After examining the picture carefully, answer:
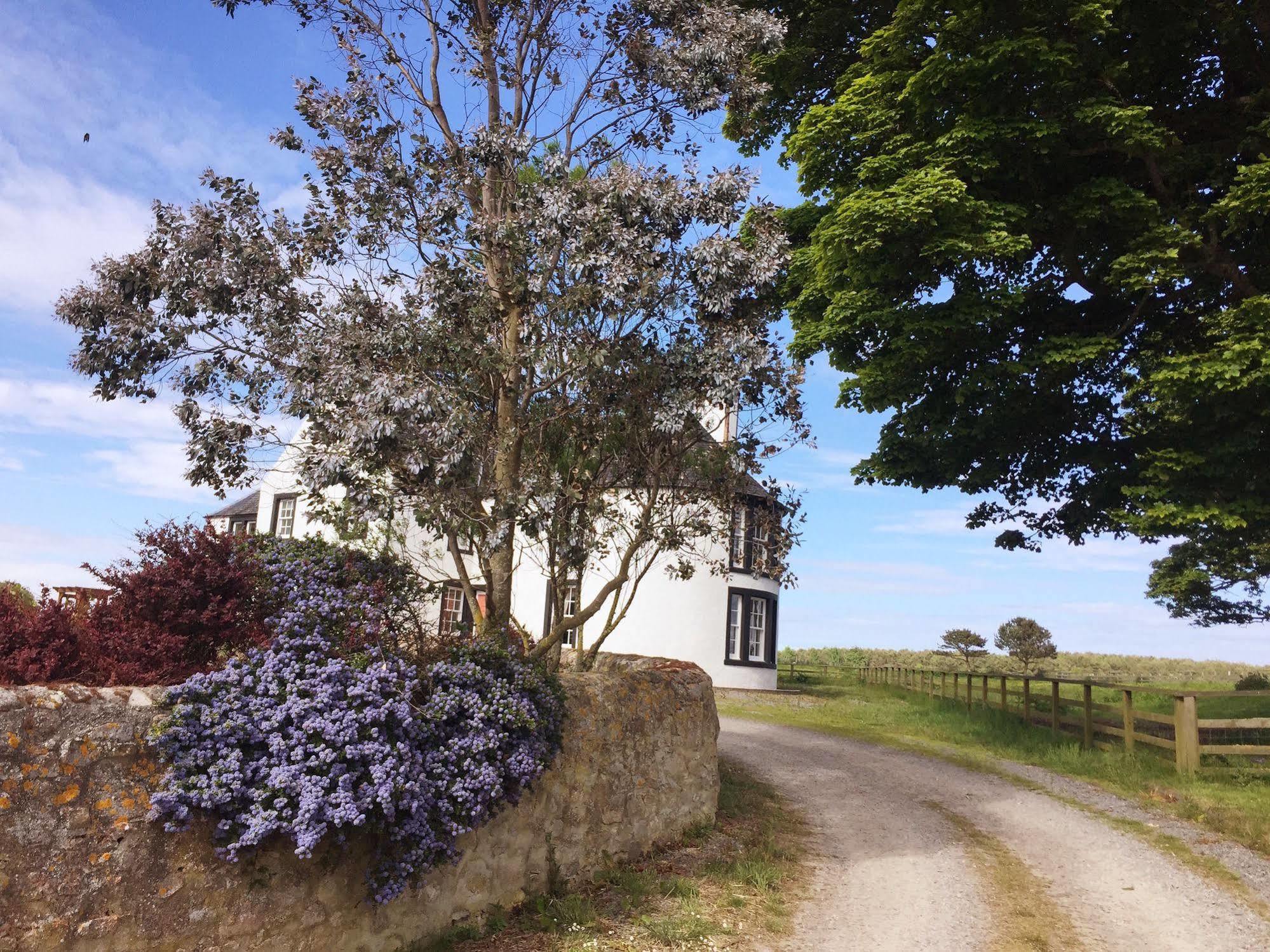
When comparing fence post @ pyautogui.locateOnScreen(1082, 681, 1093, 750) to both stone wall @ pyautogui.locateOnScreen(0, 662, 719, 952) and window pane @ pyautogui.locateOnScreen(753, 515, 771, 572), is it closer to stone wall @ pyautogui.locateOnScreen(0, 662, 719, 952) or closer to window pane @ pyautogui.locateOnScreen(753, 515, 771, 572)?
window pane @ pyautogui.locateOnScreen(753, 515, 771, 572)

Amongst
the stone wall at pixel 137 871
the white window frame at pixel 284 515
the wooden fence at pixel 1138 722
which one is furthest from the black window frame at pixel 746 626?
the stone wall at pixel 137 871

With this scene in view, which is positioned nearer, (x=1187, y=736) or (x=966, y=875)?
(x=966, y=875)

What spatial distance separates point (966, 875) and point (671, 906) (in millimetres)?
3617

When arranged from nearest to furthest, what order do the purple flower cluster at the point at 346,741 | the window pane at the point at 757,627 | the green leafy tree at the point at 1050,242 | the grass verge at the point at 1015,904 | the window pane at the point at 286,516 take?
the purple flower cluster at the point at 346,741, the grass verge at the point at 1015,904, the green leafy tree at the point at 1050,242, the window pane at the point at 757,627, the window pane at the point at 286,516

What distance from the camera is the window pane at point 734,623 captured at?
98.9 feet

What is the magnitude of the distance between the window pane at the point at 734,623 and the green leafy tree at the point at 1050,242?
1158cm

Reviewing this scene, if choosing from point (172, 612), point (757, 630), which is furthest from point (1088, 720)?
point (172, 612)

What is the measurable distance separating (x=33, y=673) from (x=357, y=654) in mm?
2113

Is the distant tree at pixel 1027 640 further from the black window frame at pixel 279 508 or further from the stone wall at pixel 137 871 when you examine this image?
the stone wall at pixel 137 871

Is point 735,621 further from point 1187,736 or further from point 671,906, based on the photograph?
point 671,906

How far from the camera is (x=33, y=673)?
6070 millimetres

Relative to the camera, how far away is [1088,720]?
18.3 meters

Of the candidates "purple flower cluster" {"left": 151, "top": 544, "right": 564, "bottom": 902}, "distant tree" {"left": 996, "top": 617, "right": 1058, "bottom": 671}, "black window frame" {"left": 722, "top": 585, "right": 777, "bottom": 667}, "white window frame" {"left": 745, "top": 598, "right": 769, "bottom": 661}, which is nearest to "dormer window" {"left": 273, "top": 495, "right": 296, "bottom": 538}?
"black window frame" {"left": 722, "top": 585, "right": 777, "bottom": 667}

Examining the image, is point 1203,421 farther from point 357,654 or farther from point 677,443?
point 357,654
